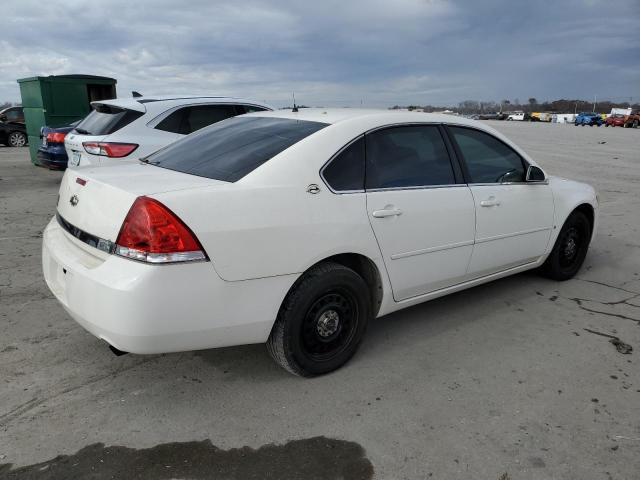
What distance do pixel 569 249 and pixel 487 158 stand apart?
156cm

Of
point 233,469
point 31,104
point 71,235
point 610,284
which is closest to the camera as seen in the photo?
point 233,469

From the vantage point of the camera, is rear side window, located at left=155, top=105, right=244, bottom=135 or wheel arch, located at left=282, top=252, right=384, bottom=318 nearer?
wheel arch, located at left=282, top=252, right=384, bottom=318

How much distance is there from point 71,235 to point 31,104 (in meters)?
10.9

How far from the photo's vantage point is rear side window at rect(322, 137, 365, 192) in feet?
9.95

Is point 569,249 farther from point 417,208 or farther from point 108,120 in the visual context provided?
point 108,120

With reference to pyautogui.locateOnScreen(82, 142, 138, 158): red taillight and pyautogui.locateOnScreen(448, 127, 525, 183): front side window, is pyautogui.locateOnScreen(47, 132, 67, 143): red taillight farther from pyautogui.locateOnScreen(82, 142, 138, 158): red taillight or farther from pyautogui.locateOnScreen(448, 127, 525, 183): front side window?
pyautogui.locateOnScreen(448, 127, 525, 183): front side window

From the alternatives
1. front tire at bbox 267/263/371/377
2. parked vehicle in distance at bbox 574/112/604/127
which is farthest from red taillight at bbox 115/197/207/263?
parked vehicle in distance at bbox 574/112/604/127

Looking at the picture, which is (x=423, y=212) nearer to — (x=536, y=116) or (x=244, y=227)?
(x=244, y=227)

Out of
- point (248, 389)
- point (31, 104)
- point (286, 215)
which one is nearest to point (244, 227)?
point (286, 215)

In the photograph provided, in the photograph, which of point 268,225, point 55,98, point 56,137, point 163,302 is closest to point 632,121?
point 55,98

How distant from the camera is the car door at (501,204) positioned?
152 inches

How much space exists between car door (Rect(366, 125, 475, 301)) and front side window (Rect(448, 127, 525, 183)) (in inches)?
7.5

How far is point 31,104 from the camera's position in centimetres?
1201

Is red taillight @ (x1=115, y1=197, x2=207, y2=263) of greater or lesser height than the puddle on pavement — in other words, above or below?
above
